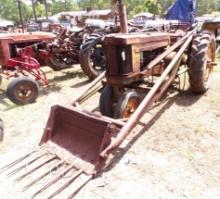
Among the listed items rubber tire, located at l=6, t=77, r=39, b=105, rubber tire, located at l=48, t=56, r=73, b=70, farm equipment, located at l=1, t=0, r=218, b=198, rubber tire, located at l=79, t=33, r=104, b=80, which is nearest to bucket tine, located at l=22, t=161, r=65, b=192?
farm equipment, located at l=1, t=0, r=218, b=198

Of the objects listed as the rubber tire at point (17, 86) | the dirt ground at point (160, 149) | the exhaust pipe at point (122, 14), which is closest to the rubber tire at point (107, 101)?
the dirt ground at point (160, 149)

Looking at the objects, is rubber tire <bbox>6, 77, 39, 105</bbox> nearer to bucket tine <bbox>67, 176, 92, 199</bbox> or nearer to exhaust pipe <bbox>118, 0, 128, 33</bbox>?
exhaust pipe <bbox>118, 0, 128, 33</bbox>

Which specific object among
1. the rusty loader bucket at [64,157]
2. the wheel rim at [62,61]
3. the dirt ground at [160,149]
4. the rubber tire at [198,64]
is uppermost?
the rubber tire at [198,64]

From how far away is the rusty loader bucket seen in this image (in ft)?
10.3

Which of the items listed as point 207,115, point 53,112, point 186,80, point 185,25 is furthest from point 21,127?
point 185,25

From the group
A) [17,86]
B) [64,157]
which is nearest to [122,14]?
[64,157]

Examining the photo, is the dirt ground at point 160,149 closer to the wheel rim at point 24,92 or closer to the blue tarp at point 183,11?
the wheel rim at point 24,92

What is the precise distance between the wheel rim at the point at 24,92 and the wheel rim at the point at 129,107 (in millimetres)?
2413

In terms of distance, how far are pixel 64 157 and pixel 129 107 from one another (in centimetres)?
114

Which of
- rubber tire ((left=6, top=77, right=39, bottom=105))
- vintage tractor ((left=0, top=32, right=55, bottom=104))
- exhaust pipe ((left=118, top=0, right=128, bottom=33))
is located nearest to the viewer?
exhaust pipe ((left=118, top=0, right=128, bottom=33))

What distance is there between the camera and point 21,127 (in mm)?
4762

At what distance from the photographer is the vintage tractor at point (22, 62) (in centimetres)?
582

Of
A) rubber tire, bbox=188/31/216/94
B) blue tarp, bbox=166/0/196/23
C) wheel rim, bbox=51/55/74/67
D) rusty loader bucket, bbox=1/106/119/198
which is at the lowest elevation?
rusty loader bucket, bbox=1/106/119/198

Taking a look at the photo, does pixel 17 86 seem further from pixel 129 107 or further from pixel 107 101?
pixel 129 107
